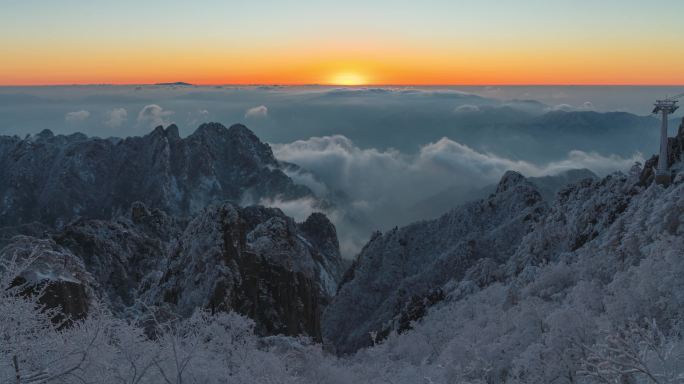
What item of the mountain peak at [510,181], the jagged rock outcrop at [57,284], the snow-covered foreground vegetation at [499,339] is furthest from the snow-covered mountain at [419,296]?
the mountain peak at [510,181]

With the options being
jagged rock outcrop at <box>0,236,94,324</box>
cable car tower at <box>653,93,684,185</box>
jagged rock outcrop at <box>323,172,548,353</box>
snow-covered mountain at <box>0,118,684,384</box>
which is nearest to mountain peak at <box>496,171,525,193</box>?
jagged rock outcrop at <box>323,172,548,353</box>

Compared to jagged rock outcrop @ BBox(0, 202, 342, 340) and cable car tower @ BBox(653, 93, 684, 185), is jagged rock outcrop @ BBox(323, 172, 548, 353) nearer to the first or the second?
jagged rock outcrop @ BBox(0, 202, 342, 340)

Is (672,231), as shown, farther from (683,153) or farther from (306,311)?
(306,311)

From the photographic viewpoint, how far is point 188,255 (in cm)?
6350

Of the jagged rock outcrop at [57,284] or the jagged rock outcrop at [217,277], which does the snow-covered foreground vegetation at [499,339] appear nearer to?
the jagged rock outcrop at [57,284]

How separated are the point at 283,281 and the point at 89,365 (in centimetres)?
4382

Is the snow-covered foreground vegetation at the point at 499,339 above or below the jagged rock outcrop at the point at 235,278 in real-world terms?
above

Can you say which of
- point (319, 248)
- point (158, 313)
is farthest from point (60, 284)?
point (319, 248)

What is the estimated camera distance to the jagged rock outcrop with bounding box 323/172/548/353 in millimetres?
84812

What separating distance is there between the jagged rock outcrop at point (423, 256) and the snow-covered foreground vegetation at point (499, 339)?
2589 cm

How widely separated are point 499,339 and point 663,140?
1232 inches

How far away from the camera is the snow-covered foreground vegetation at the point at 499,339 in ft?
66.9

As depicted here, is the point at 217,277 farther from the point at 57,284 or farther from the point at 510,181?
the point at 510,181

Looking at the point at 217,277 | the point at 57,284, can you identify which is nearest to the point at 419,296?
the point at 217,277
